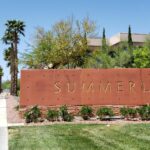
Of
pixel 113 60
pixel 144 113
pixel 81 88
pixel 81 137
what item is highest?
pixel 113 60

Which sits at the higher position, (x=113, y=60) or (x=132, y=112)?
(x=113, y=60)

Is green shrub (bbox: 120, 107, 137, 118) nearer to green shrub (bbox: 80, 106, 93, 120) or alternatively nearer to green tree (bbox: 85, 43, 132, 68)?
green shrub (bbox: 80, 106, 93, 120)

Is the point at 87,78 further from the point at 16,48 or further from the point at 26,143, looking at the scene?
the point at 16,48

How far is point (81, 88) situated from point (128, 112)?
2.98 m

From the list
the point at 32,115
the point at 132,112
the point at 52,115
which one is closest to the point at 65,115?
the point at 52,115

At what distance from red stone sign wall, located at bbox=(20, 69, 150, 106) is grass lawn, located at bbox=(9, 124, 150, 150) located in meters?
4.20

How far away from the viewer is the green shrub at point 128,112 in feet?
62.9

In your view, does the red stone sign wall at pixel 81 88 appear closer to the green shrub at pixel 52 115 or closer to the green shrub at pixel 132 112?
the green shrub at pixel 132 112

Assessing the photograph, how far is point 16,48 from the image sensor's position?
58.3 metres

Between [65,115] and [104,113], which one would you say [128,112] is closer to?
[104,113]

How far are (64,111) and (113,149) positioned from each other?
758cm

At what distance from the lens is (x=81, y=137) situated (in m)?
13.7

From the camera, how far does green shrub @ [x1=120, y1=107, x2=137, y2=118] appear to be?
19161 mm

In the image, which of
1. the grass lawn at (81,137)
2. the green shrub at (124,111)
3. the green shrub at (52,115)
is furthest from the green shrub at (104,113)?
the grass lawn at (81,137)
